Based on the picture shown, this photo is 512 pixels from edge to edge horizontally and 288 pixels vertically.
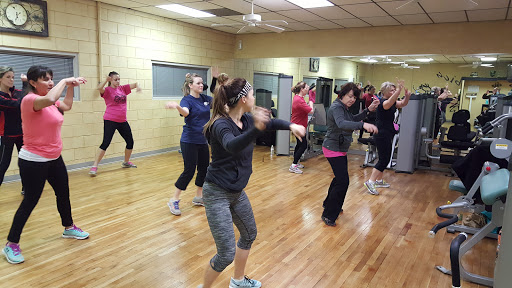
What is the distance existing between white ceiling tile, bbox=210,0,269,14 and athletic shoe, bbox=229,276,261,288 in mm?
4606

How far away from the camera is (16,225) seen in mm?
2715

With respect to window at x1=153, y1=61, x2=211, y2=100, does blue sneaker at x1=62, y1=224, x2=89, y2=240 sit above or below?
below

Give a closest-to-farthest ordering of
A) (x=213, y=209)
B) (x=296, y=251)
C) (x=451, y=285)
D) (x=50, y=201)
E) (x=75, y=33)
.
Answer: (x=213, y=209) < (x=451, y=285) < (x=296, y=251) < (x=50, y=201) < (x=75, y=33)

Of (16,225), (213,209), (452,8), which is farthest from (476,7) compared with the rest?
(16,225)

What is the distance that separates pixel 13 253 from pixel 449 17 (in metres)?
7.25

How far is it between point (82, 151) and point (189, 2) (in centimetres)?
302

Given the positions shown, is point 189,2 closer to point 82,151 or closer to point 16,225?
point 82,151

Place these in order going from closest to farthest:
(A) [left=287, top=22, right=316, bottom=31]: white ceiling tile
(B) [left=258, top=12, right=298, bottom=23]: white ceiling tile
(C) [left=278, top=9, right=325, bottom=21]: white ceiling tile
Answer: (C) [left=278, top=9, right=325, bottom=21]: white ceiling tile < (B) [left=258, top=12, right=298, bottom=23]: white ceiling tile < (A) [left=287, top=22, right=316, bottom=31]: white ceiling tile

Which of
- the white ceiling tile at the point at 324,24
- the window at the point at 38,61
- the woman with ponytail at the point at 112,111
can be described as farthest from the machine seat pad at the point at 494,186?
the window at the point at 38,61

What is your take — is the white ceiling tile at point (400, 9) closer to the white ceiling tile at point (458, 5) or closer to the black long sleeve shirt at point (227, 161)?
the white ceiling tile at point (458, 5)

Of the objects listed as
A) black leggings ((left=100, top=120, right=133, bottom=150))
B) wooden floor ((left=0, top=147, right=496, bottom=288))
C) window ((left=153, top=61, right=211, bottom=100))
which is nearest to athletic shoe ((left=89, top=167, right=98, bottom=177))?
wooden floor ((left=0, top=147, right=496, bottom=288))

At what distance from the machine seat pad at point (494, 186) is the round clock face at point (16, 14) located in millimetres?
5755

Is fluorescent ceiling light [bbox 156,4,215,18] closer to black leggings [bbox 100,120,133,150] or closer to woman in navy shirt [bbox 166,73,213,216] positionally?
black leggings [bbox 100,120,133,150]

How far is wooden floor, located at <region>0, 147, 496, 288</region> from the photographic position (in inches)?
103
